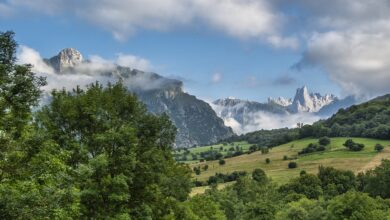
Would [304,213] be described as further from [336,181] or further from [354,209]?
[336,181]

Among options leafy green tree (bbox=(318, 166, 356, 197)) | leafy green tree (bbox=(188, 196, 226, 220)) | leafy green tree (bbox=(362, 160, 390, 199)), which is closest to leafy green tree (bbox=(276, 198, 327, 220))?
leafy green tree (bbox=(188, 196, 226, 220))

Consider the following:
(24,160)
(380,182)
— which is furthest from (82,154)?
(380,182)

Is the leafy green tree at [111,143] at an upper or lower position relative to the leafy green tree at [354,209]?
upper

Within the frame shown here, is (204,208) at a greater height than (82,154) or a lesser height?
lesser

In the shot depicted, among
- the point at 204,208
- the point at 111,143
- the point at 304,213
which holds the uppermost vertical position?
the point at 111,143

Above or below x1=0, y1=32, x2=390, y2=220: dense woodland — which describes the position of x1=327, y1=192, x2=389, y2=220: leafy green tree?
below

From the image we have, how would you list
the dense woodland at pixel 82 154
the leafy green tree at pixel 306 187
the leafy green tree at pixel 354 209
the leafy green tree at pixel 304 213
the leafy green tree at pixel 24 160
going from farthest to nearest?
the leafy green tree at pixel 306 187, the leafy green tree at pixel 304 213, the leafy green tree at pixel 354 209, the dense woodland at pixel 82 154, the leafy green tree at pixel 24 160

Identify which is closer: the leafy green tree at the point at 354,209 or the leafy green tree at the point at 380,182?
the leafy green tree at the point at 354,209

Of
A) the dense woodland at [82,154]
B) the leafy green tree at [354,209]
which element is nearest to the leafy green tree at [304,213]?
the leafy green tree at [354,209]

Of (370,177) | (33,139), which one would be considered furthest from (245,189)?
(33,139)

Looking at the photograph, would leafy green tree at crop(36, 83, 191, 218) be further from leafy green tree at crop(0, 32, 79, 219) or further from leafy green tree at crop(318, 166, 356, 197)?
leafy green tree at crop(318, 166, 356, 197)

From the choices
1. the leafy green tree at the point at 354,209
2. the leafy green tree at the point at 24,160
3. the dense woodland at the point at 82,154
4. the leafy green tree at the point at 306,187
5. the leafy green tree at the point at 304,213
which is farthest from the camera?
the leafy green tree at the point at 306,187

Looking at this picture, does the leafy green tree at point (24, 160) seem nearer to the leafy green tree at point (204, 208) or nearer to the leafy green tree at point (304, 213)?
the leafy green tree at point (204, 208)

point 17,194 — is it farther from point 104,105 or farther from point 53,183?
point 104,105
